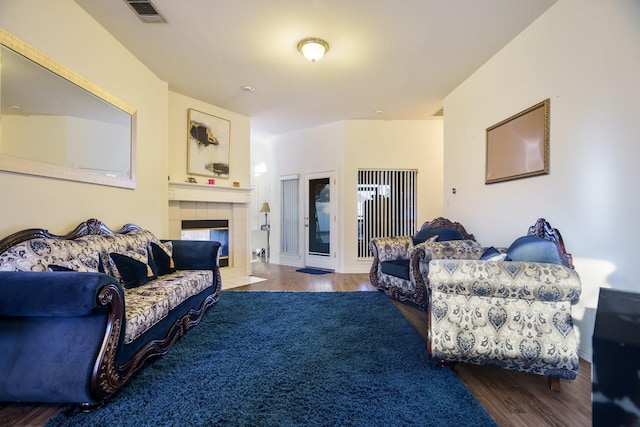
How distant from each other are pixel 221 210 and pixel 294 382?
356 centimetres

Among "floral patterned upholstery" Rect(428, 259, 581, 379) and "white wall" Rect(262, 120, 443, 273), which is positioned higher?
"white wall" Rect(262, 120, 443, 273)

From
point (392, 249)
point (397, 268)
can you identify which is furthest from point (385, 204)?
point (397, 268)

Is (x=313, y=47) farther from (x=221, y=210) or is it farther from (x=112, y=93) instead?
(x=221, y=210)

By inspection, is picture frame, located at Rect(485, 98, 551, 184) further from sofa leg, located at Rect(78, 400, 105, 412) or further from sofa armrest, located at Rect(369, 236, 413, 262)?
sofa leg, located at Rect(78, 400, 105, 412)

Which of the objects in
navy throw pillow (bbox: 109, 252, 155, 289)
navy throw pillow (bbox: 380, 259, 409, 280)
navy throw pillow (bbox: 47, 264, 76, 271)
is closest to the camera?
navy throw pillow (bbox: 47, 264, 76, 271)

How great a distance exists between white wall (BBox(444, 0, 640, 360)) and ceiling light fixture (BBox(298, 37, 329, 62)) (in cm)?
186

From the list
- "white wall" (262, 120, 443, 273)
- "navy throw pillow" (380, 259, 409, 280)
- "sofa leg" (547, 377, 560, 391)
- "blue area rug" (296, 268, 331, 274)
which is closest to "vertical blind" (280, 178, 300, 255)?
"blue area rug" (296, 268, 331, 274)

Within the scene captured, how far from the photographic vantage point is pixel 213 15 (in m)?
2.44

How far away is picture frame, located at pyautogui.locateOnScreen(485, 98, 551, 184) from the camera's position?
2.40m

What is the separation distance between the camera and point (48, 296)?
135cm

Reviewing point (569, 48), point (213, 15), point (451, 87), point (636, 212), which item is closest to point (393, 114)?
point (451, 87)

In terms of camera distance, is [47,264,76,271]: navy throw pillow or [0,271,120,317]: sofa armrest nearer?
[0,271,120,317]: sofa armrest

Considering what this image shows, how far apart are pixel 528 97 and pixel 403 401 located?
2.74 meters

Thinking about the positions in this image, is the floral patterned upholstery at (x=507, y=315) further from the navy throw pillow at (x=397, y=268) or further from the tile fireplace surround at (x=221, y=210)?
the tile fireplace surround at (x=221, y=210)
